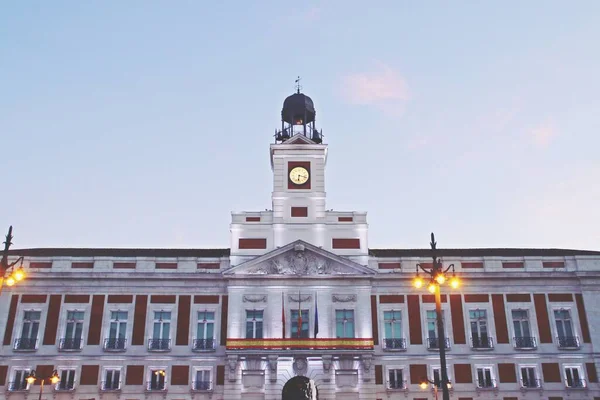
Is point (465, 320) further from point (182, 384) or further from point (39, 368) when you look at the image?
point (39, 368)

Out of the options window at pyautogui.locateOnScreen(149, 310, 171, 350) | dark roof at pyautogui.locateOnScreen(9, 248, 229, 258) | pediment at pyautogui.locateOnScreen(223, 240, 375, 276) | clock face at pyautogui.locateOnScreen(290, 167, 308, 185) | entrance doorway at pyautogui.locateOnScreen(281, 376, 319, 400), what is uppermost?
clock face at pyautogui.locateOnScreen(290, 167, 308, 185)

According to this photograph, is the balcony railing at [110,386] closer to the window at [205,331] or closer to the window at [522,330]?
the window at [205,331]

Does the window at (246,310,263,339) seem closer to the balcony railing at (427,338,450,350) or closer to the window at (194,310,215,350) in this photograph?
the window at (194,310,215,350)

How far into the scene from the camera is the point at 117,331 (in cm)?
3650

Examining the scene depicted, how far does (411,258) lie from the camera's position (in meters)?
38.2

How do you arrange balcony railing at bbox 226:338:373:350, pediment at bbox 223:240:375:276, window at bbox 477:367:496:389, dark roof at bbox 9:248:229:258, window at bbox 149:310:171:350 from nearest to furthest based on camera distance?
balcony railing at bbox 226:338:373:350 → window at bbox 477:367:496:389 → window at bbox 149:310:171:350 → pediment at bbox 223:240:375:276 → dark roof at bbox 9:248:229:258

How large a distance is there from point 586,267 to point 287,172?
21.8 meters

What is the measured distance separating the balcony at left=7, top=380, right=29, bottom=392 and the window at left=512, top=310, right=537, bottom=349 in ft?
104

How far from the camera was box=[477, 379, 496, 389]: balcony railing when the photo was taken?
3544 centimetres

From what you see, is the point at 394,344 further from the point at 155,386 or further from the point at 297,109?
the point at 297,109

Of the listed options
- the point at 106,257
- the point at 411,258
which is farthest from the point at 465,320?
the point at 106,257

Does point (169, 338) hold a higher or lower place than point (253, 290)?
lower

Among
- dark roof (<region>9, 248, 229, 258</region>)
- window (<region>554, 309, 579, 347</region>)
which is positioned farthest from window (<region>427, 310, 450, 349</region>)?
dark roof (<region>9, 248, 229, 258</region>)

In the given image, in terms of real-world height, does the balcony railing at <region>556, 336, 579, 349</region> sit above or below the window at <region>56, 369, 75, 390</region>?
above
